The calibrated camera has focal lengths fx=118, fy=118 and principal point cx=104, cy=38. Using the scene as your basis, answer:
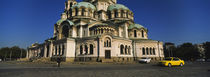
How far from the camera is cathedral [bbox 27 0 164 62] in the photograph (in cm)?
2938

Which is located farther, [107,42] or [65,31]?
[65,31]

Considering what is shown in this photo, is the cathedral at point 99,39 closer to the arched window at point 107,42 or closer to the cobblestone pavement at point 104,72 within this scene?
the arched window at point 107,42

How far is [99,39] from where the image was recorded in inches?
1121

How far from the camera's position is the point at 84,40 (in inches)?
1230

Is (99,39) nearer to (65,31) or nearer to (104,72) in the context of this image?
(65,31)

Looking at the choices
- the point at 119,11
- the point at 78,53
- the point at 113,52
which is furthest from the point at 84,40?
the point at 119,11

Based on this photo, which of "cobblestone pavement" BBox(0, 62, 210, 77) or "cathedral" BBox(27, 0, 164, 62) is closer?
"cobblestone pavement" BBox(0, 62, 210, 77)

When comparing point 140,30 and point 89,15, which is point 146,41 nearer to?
point 140,30

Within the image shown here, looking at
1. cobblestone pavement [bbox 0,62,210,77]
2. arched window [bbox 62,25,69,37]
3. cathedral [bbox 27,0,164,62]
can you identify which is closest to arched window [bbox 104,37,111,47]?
cathedral [bbox 27,0,164,62]

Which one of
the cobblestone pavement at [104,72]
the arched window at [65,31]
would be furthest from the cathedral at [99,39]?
the cobblestone pavement at [104,72]

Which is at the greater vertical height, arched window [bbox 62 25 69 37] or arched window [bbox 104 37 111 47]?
arched window [bbox 62 25 69 37]

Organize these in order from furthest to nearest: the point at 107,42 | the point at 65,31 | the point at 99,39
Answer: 1. the point at 65,31
2. the point at 107,42
3. the point at 99,39

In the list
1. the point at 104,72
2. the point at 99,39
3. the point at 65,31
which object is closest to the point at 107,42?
the point at 99,39

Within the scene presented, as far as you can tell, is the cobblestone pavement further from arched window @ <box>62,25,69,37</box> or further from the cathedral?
arched window @ <box>62,25,69,37</box>
